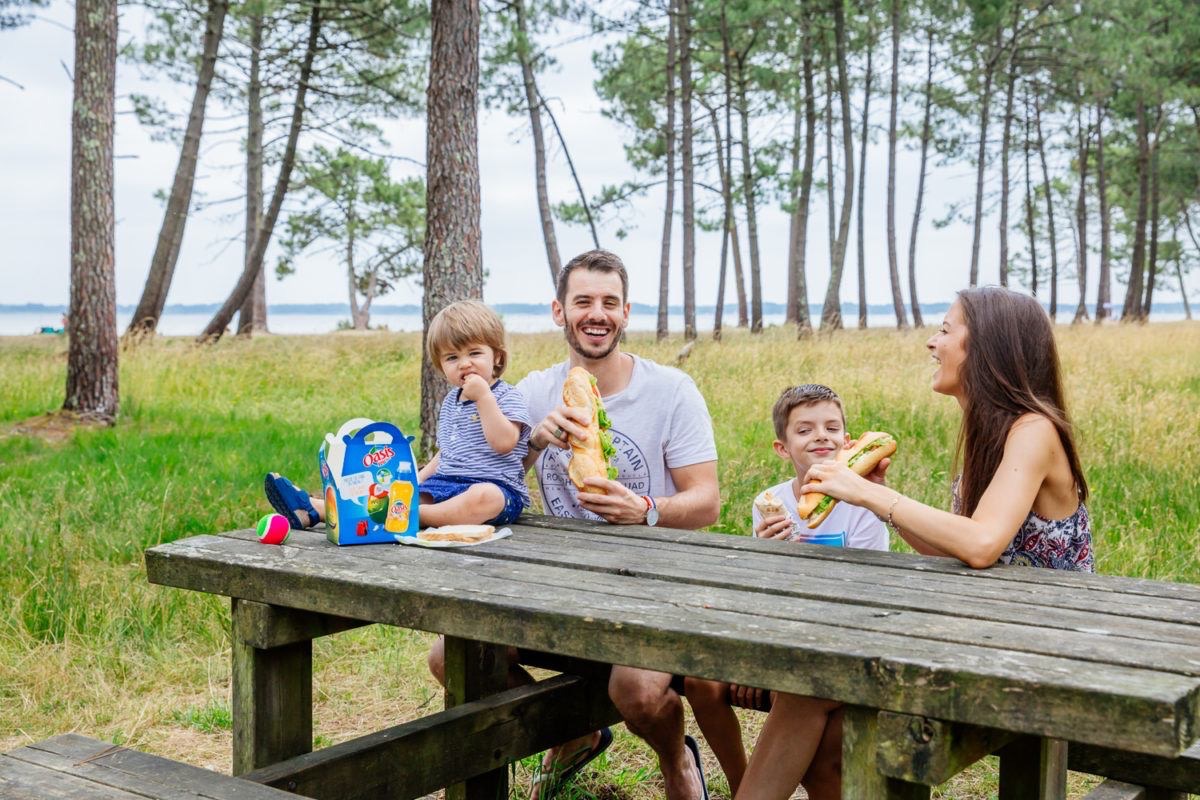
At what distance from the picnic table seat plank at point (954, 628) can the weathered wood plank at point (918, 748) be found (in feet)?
0.48

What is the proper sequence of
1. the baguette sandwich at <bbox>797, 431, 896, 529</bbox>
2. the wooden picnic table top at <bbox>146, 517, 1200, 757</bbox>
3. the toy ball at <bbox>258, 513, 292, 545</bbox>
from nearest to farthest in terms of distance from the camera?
the wooden picnic table top at <bbox>146, 517, 1200, 757</bbox> → the toy ball at <bbox>258, 513, 292, 545</bbox> → the baguette sandwich at <bbox>797, 431, 896, 529</bbox>

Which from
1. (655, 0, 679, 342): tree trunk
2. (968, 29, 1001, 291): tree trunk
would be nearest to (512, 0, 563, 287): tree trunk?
(655, 0, 679, 342): tree trunk

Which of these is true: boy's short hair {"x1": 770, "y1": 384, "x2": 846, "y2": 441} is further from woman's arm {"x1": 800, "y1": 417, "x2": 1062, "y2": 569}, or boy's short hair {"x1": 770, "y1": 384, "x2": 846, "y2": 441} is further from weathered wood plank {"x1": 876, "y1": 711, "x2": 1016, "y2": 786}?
weathered wood plank {"x1": 876, "y1": 711, "x2": 1016, "y2": 786}

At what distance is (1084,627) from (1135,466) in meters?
5.84

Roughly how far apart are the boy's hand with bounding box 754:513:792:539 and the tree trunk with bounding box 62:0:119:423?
8553 millimetres

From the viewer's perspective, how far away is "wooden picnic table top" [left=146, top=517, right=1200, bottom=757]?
1593 mm

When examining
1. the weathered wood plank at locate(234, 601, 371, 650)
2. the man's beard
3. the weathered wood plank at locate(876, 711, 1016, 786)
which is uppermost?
the man's beard

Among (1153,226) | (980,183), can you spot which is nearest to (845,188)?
(980,183)

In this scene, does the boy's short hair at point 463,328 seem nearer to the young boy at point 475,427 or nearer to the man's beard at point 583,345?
the young boy at point 475,427

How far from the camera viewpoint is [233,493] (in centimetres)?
673

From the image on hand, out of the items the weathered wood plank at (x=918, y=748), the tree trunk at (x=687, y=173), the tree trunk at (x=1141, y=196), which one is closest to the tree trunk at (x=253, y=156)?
the tree trunk at (x=687, y=173)

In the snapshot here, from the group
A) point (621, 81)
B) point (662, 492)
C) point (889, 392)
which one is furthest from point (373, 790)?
point (621, 81)

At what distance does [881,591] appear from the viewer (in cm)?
219

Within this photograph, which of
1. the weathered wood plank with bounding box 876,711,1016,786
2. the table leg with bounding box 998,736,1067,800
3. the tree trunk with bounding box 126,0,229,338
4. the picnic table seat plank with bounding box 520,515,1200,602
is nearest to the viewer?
the weathered wood plank with bounding box 876,711,1016,786
